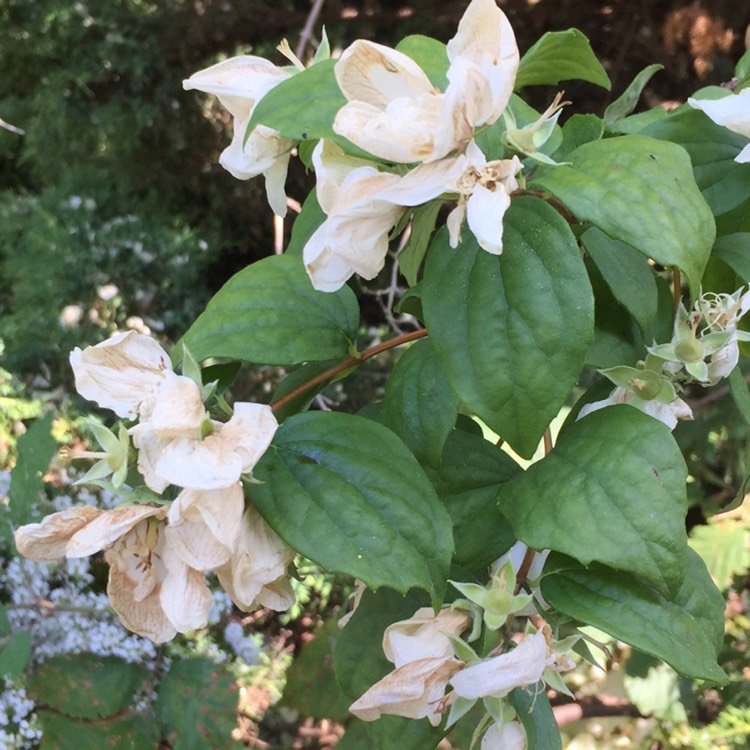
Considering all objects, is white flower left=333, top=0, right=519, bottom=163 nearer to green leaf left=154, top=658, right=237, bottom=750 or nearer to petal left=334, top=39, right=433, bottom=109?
petal left=334, top=39, right=433, bottom=109

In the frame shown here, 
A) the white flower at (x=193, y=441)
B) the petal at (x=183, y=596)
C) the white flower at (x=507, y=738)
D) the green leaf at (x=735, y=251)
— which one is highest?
the white flower at (x=193, y=441)

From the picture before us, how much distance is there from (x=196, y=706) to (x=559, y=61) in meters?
0.89

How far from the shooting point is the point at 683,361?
430 millimetres

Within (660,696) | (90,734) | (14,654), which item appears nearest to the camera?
(14,654)

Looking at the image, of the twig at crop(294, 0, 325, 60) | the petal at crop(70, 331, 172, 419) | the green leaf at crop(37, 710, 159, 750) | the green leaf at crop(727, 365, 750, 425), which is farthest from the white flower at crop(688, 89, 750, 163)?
the green leaf at crop(37, 710, 159, 750)

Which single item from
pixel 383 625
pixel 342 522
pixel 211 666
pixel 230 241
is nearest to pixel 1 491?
pixel 211 666

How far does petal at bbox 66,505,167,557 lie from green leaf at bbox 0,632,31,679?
0.55 metres

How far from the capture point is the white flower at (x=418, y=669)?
15.1 inches

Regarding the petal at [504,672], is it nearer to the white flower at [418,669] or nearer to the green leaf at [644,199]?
the white flower at [418,669]

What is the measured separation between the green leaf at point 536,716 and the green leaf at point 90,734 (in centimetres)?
66

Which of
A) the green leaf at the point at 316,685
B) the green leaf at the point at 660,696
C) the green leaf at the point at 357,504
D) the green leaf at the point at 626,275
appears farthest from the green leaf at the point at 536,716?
the green leaf at the point at 660,696

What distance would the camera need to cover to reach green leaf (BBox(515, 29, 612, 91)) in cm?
44

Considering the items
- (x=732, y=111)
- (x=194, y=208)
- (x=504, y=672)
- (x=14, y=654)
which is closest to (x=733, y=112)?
(x=732, y=111)

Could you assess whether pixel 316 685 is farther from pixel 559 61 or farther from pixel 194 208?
pixel 194 208
